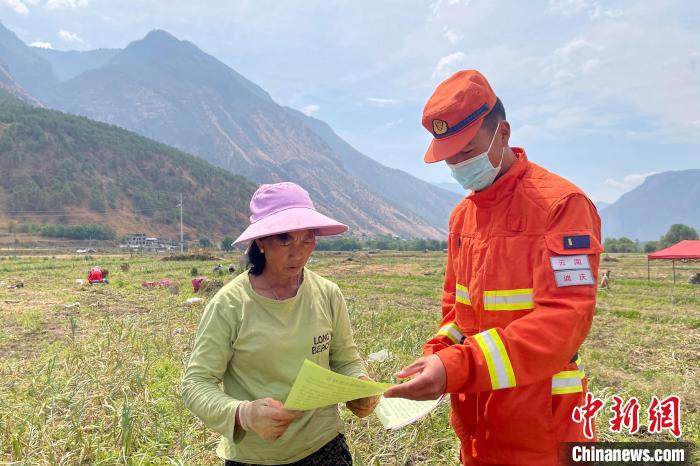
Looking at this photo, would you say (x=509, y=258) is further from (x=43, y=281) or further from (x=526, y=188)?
(x=43, y=281)

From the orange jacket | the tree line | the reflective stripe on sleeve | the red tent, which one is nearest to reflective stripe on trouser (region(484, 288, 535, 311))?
the orange jacket

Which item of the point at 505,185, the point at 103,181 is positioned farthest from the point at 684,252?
the point at 103,181

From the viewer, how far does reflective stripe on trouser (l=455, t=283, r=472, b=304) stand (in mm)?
1881

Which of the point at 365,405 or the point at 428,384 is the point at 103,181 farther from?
the point at 428,384

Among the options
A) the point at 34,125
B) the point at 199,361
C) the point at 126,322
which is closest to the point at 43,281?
the point at 126,322

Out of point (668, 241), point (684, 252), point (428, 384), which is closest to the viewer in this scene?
point (428, 384)

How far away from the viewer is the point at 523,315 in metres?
1.64

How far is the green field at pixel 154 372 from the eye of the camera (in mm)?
3444

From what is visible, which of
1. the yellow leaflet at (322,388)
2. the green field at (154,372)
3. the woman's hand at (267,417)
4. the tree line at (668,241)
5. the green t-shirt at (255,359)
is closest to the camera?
the yellow leaflet at (322,388)

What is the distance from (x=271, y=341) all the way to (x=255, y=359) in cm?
10

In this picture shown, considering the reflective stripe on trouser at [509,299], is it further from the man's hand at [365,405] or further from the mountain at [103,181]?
the mountain at [103,181]

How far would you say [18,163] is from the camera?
7250cm

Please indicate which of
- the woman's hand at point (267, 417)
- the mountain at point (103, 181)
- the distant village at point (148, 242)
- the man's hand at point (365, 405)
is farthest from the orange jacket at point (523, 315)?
the mountain at point (103, 181)

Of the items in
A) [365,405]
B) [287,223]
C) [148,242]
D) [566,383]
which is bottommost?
[365,405]
